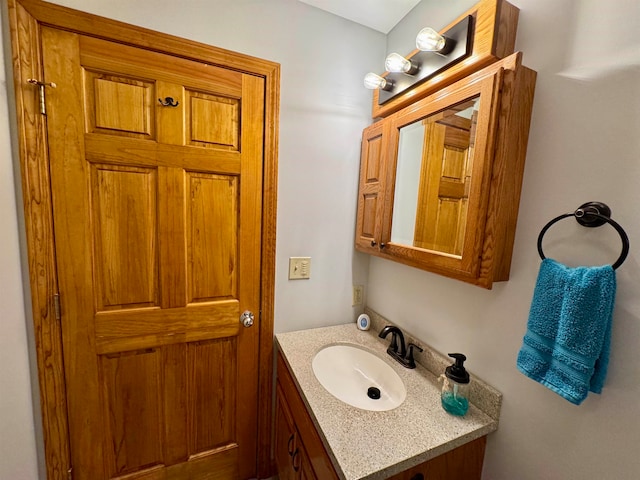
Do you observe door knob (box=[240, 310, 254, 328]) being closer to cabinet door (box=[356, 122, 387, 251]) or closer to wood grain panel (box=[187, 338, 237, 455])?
wood grain panel (box=[187, 338, 237, 455])

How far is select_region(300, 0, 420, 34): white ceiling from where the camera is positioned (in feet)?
3.92

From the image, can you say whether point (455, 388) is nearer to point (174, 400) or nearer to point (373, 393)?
point (373, 393)

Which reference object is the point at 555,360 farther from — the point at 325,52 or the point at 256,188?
the point at 325,52

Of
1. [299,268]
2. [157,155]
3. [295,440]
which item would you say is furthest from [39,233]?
[295,440]

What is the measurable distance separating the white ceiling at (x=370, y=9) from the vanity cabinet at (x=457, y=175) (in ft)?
1.77

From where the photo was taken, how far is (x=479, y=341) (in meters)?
0.92

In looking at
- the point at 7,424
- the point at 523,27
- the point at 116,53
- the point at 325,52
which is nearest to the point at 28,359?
the point at 7,424

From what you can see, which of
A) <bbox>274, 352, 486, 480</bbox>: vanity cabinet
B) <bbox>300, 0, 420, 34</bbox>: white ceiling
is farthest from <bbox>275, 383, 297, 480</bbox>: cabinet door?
<bbox>300, 0, 420, 34</bbox>: white ceiling

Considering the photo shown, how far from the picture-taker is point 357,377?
1215mm

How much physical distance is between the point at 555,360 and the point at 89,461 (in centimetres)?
173

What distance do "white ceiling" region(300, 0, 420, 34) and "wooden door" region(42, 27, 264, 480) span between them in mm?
516

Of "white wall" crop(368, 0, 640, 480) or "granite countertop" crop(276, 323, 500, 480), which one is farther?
"granite countertop" crop(276, 323, 500, 480)

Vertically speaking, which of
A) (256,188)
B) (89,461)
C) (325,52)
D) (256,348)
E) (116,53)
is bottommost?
(89,461)

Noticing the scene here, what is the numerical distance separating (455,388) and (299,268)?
82 centimetres
